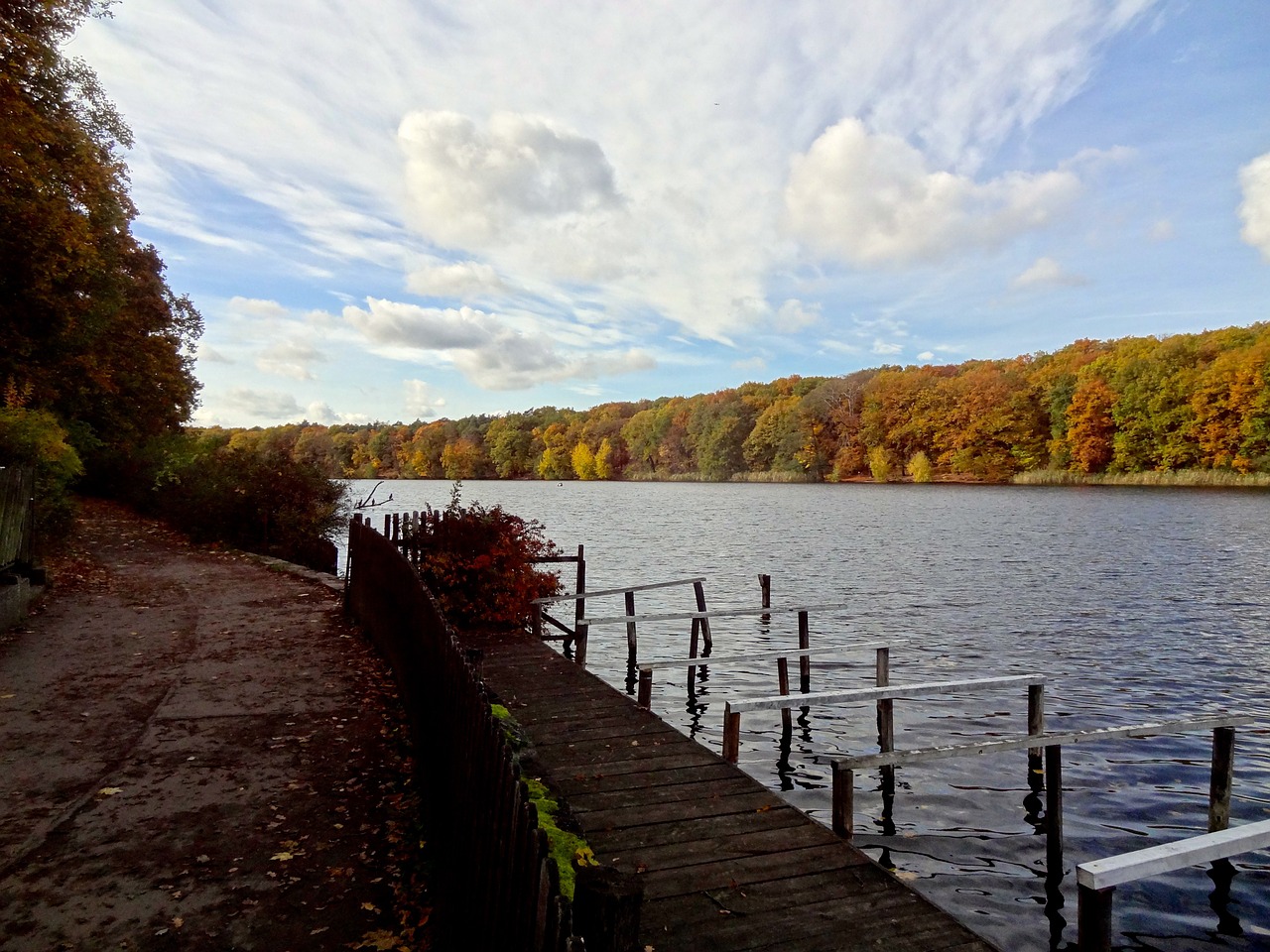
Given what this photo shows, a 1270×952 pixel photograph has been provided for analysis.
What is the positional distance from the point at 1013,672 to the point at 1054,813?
7147 mm

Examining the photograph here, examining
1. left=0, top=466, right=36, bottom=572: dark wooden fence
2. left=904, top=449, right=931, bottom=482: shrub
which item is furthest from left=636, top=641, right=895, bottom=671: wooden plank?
left=904, top=449, right=931, bottom=482: shrub

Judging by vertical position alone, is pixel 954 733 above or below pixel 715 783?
below

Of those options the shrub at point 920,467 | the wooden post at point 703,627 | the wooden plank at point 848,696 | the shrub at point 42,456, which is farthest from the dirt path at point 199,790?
the shrub at point 920,467

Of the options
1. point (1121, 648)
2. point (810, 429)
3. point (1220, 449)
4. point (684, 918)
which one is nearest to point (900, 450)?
point (810, 429)

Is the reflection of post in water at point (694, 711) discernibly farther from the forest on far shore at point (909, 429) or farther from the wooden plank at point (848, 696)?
the forest on far shore at point (909, 429)

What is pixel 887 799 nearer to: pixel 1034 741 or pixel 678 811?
pixel 1034 741

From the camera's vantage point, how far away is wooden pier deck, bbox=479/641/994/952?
4867 mm

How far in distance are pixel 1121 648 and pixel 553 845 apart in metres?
16.1

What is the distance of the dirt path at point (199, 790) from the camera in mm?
4539

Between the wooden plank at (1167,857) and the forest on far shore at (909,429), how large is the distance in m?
22.5

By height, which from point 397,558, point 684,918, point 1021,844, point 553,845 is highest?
point 397,558

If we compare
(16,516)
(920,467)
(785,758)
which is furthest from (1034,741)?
(920,467)

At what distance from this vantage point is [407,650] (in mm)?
8133

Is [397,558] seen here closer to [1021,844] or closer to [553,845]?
[553,845]
